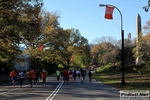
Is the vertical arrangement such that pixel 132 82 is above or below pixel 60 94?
above

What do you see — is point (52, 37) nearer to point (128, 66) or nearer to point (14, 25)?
point (128, 66)

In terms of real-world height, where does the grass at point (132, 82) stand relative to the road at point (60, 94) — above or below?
above

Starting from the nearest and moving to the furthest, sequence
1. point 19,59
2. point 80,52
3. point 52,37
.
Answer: point 19,59 → point 52,37 → point 80,52

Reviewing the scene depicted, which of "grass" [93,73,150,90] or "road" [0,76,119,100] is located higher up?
"grass" [93,73,150,90]

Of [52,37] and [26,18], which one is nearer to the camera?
[26,18]

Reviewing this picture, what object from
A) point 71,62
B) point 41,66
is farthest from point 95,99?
point 71,62

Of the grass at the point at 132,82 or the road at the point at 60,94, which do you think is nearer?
the road at the point at 60,94

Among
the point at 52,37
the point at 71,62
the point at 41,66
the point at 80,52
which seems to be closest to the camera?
the point at 52,37

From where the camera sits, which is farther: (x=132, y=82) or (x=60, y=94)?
Result: (x=132, y=82)

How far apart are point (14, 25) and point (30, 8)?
5.49 m

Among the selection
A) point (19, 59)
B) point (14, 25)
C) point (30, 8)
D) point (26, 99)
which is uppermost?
point (30, 8)

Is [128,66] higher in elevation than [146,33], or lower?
lower

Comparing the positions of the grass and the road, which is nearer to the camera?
the road

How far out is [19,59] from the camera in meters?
39.2
